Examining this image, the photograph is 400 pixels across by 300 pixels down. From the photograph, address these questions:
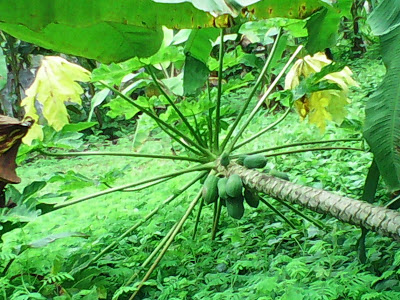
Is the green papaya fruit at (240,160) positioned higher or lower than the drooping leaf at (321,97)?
lower

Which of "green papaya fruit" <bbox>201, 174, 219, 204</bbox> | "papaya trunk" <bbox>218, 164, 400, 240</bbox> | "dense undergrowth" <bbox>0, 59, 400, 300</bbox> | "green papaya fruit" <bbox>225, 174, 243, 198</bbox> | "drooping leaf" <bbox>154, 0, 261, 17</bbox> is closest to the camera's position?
"drooping leaf" <bbox>154, 0, 261, 17</bbox>

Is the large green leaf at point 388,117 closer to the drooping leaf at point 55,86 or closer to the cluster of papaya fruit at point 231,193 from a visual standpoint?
the cluster of papaya fruit at point 231,193

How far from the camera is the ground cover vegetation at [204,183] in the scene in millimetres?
1030

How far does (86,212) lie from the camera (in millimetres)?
2480

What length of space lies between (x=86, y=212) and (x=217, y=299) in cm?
148

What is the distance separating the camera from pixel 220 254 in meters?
1.57

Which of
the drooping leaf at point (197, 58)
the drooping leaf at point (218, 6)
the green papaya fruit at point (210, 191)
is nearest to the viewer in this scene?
the drooping leaf at point (218, 6)

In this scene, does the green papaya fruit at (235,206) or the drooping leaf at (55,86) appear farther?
the drooping leaf at (55,86)

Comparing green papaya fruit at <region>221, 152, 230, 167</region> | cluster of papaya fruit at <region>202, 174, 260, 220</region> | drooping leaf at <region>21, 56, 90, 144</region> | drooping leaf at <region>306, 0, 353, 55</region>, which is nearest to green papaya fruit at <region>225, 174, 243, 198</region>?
cluster of papaya fruit at <region>202, 174, 260, 220</region>

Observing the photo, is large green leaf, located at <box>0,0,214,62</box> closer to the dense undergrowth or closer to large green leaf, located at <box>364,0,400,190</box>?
large green leaf, located at <box>364,0,400,190</box>

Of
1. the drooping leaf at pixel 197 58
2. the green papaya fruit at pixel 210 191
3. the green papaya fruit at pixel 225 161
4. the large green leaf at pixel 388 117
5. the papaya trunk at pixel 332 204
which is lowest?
the green papaya fruit at pixel 210 191

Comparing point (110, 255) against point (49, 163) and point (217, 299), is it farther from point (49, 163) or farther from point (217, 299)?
point (49, 163)

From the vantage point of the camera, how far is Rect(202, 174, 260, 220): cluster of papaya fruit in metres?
1.45

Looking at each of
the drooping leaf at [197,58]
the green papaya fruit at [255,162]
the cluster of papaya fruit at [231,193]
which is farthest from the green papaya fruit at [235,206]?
the drooping leaf at [197,58]
